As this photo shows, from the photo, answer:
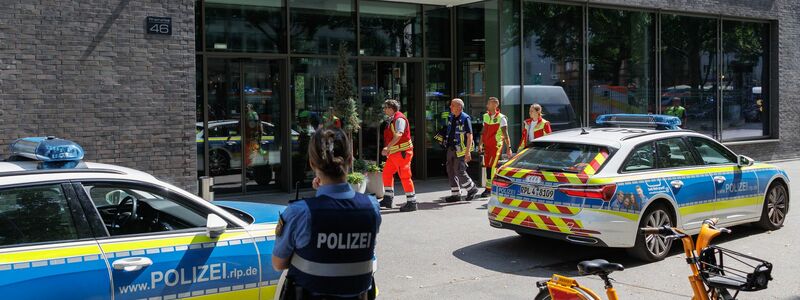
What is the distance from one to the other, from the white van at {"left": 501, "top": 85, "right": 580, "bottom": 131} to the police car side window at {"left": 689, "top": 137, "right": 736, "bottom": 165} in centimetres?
638

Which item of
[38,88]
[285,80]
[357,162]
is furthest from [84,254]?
[285,80]

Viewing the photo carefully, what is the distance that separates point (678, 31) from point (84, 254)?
55.0 ft

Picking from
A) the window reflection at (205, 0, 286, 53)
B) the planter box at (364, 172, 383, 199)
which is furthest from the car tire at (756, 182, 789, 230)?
the window reflection at (205, 0, 286, 53)

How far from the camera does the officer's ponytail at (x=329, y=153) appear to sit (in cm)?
371

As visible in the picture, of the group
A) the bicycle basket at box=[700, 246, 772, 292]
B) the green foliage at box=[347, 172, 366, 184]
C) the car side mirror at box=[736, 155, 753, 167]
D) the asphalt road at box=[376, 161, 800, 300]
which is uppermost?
the car side mirror at box=[736, 155, 753, 167]

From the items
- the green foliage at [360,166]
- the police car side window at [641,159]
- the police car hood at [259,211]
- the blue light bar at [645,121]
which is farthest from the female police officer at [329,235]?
the green foliage at [360,166]

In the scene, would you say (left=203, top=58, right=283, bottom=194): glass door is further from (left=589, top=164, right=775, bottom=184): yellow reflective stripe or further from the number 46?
(left=589, top=164, right=775, bottom=184): yellow reflective stripe

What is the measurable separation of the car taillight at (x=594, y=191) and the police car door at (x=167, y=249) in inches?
152

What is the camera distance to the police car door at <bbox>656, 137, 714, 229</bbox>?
846cm

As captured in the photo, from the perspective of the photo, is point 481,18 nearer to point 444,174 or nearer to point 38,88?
point 444,174

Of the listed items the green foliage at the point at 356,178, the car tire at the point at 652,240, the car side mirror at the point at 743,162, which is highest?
the car side mirror at the point at 743,162

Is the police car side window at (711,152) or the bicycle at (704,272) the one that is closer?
the bicycle at (704,272)

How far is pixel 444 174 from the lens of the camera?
1642 centimetres

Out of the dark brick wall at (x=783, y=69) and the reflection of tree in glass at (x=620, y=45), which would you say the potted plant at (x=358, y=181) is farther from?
the dark brick wall at (x=783, y=69)
